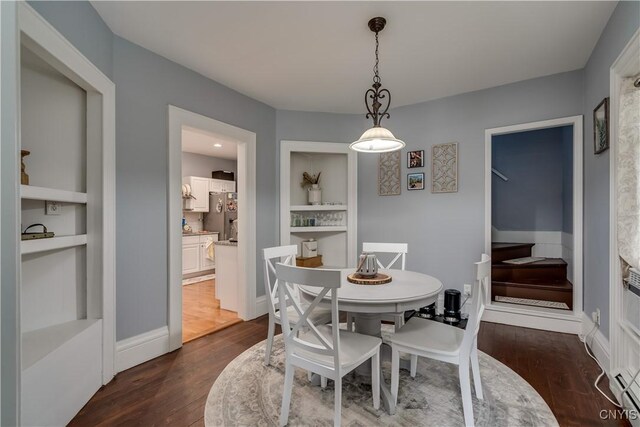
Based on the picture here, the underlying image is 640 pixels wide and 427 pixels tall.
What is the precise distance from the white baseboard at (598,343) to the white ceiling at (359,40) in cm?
231

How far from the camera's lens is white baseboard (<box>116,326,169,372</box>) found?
7.45ft

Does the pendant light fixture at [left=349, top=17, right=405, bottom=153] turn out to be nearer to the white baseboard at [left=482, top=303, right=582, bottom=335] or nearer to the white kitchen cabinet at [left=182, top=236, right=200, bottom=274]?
the white baseboard at [left=482, top=303, right=582, bottom=335]

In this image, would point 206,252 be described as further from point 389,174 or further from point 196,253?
point 389,174

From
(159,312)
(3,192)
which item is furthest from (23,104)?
(159,312)

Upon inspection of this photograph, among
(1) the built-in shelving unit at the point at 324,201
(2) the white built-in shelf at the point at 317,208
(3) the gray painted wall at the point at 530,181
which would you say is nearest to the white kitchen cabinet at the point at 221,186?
(1) the built-in shelving unit at the point at 324,201

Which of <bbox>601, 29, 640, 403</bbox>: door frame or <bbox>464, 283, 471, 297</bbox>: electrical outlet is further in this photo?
<bbox>464, 283, 471, 297</bbox>: electrical outlet

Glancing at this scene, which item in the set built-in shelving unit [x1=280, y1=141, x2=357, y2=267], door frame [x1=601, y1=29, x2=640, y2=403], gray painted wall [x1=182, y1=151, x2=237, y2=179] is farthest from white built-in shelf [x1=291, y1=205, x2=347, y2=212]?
gray painted wall [x1=182, y1=151, x2=237, y2=179]

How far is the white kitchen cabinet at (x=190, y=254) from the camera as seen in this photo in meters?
5.52

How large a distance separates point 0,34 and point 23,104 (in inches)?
34.0

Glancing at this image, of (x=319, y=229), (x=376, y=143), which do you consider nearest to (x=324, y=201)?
(x=319, y=229)

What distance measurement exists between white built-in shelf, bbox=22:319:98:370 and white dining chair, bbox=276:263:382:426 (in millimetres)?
1249

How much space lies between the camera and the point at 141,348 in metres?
2.40

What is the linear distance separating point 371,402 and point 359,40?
8.40 feet

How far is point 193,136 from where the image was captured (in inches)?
196
